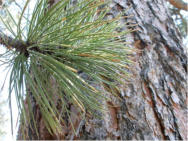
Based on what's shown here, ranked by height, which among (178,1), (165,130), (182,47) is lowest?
(165,130)

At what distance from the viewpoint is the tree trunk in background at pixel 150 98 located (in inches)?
24.8

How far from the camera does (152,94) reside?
26.6 inches

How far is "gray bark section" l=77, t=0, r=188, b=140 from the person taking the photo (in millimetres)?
629

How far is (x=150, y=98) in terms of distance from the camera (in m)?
0.67

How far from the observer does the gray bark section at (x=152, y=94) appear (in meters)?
0.63

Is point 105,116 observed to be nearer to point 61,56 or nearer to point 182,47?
point 61,56

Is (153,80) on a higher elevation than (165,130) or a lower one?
higher

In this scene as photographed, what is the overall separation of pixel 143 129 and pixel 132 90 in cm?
13

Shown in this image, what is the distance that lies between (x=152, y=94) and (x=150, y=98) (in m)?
0.01

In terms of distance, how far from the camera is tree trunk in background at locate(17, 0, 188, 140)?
2.07 ft

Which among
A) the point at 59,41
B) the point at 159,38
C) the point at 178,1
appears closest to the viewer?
the point at 59,41

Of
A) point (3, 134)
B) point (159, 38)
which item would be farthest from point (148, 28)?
point (3, 134)

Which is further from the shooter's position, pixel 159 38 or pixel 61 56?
pixel 159 38

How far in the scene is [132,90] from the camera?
68cm
